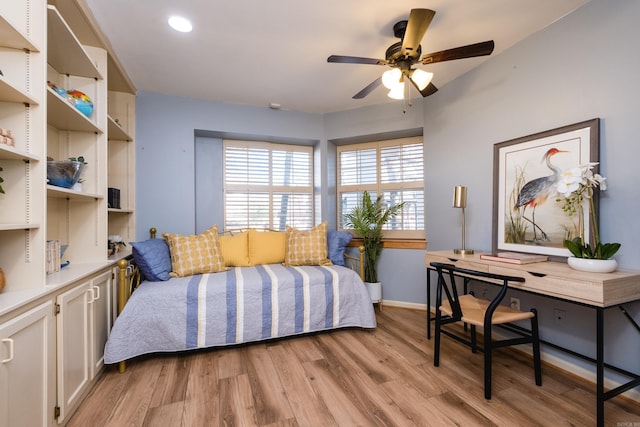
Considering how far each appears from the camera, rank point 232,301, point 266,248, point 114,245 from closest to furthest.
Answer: point 232,301
point 114,245
point 266,248

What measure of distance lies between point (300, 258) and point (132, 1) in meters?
2.37

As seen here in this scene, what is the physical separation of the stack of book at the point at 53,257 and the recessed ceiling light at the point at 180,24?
5.35 ft

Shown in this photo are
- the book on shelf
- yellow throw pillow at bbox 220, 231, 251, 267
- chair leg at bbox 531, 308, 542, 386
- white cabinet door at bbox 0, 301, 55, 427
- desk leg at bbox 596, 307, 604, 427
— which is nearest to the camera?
white cabinet door at bbox 0, 301, 55, 427

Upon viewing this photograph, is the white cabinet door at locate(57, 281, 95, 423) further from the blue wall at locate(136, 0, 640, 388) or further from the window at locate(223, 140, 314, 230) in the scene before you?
the window at locate(223, 140, 314, 230)

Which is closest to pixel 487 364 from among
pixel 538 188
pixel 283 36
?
pixel 538 188

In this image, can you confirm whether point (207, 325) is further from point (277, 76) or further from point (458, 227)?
point (458, 227)

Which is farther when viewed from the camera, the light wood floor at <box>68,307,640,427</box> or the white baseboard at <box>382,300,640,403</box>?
the white baseboard at <box>382,300,640,403</box>

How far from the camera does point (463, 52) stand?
1.72 metres

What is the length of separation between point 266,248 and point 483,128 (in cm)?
246

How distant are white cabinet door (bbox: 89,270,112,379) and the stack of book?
0.21 meters

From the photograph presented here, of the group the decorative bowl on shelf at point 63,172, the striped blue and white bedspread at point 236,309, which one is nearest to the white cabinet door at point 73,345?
the striped blue and white bedspread at point 236,309

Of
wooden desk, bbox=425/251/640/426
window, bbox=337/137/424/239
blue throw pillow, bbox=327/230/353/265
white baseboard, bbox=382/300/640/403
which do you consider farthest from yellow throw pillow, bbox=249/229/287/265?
white baseboard, bbox=382/300/640/403

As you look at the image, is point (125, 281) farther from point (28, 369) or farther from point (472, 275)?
point (472, 275)

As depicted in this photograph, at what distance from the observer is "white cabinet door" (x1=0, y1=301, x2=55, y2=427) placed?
101 cm
